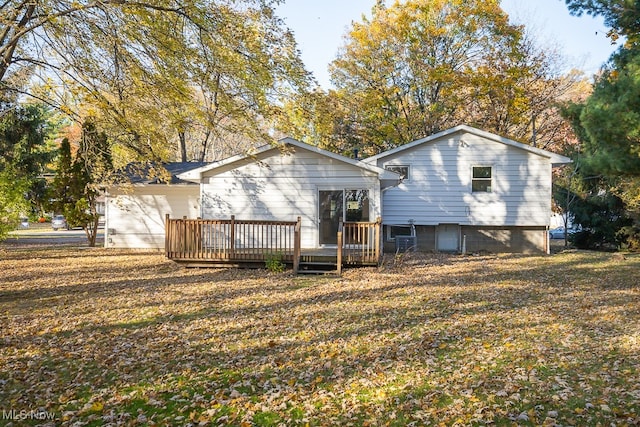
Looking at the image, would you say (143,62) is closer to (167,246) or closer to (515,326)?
(167,246)

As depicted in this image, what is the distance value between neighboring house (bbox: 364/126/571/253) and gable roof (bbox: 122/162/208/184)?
7859mm

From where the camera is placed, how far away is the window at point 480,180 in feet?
55.2

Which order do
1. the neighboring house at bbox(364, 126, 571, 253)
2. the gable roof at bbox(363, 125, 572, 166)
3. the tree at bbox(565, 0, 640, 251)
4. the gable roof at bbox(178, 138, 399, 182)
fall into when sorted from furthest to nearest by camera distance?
the neighboring house at bbox(364, 126, 571, 253)
the gable roof at bbox(363, 125, 572, 166)
the gable roof at bbox(178, 138, 399, 182)
the tree at bbox(565, 0, 640, 251)

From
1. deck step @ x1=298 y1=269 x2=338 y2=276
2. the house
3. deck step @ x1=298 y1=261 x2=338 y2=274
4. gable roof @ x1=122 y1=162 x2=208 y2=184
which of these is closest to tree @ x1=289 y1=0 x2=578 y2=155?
gable roof @ x1=122 y1=162 x2=208 y2=184

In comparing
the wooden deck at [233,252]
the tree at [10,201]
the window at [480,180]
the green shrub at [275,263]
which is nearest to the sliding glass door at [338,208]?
the wooden deck at [233,252]

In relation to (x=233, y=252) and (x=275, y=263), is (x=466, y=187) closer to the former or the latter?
(x=275, y=263)

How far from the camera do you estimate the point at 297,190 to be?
14.3m

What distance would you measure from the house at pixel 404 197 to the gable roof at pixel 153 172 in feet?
1.06

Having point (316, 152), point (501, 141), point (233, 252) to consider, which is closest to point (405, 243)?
point (501, 141)

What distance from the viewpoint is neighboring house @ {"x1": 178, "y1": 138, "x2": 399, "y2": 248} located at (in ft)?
45.8

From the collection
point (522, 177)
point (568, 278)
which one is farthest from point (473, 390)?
point (522, 177)

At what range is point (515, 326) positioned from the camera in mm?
6586

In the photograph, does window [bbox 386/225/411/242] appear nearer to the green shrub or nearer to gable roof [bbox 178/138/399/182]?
gable roof [bbox 178/138/399/182]
